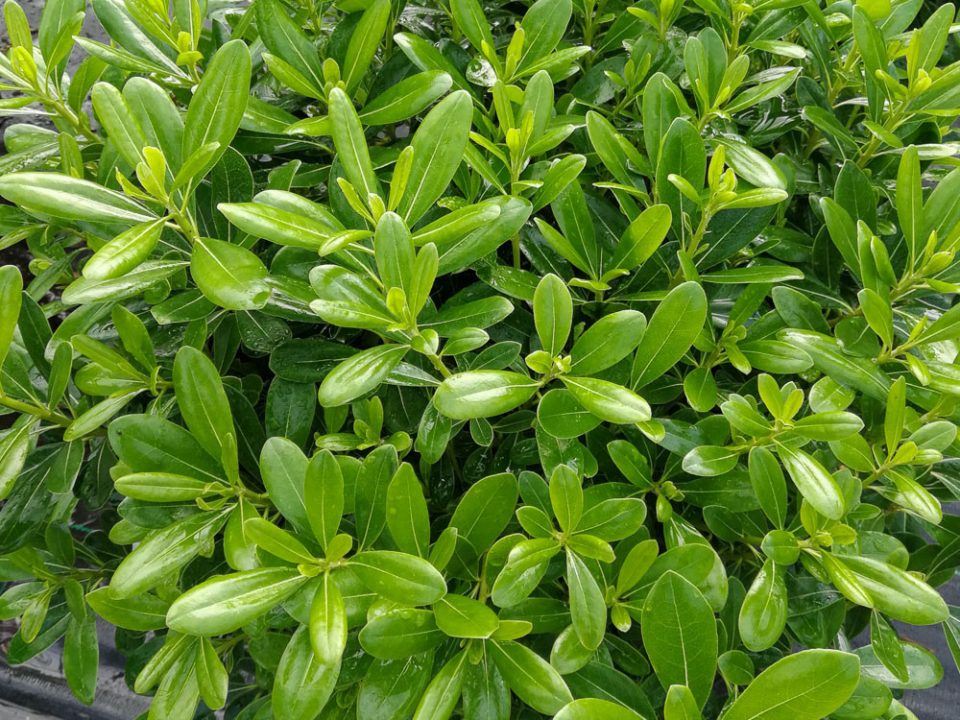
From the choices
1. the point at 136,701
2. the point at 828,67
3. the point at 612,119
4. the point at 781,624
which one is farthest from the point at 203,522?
the point at 136,701

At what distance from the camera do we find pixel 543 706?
0.58 metres

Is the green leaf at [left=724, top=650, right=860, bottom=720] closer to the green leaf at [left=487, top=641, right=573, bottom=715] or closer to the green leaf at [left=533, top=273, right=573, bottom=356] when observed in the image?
the green leaf at [left=487, top=641, right=573, bottom=715]

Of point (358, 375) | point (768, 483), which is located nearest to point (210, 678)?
point (358, 375)

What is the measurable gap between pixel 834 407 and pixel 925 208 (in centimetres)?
23

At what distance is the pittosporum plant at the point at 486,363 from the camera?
567mm

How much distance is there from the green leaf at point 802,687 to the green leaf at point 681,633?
0.15 feet

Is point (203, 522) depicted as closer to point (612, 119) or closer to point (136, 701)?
point (612, 119)

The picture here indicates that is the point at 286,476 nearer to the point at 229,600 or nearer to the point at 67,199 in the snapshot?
the point at 229,600

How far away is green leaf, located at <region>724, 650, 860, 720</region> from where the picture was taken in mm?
500

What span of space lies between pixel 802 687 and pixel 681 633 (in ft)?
0.30

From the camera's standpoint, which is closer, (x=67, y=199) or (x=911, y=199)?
(x=67, y=199)

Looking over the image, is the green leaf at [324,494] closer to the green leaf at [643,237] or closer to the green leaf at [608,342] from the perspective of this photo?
the green leaf at [608,342]

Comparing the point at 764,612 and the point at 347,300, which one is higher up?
the point at 347,300

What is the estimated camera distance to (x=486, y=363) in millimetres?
665
